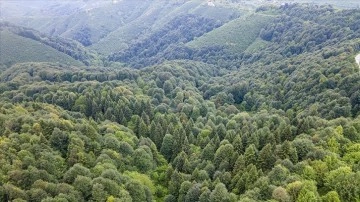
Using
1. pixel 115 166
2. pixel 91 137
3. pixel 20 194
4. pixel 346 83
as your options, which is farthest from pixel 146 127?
pixel 346 83

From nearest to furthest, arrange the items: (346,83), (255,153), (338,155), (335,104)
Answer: (338,155)
(255,153)
(335,104)
(346,83)

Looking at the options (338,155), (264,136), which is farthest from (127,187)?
(338,155)

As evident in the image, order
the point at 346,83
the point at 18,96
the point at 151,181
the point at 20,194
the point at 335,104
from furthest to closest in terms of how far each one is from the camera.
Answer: the point at 18,96 → the point at 346,83 → the point at 335,104 → the point at 151,181 → the point at 20,194

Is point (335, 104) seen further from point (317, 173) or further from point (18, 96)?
point (18, 96)

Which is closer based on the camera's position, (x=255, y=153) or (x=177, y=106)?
(x=255, y=153)

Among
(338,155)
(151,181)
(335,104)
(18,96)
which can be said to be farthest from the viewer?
(18,96)

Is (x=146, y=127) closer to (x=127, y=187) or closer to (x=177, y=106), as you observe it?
(x=177, y=106)

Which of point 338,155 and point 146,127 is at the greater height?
point 338,155

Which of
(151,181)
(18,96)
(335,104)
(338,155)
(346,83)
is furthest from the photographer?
(18,96)

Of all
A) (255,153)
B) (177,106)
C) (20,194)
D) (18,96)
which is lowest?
(177,106)
